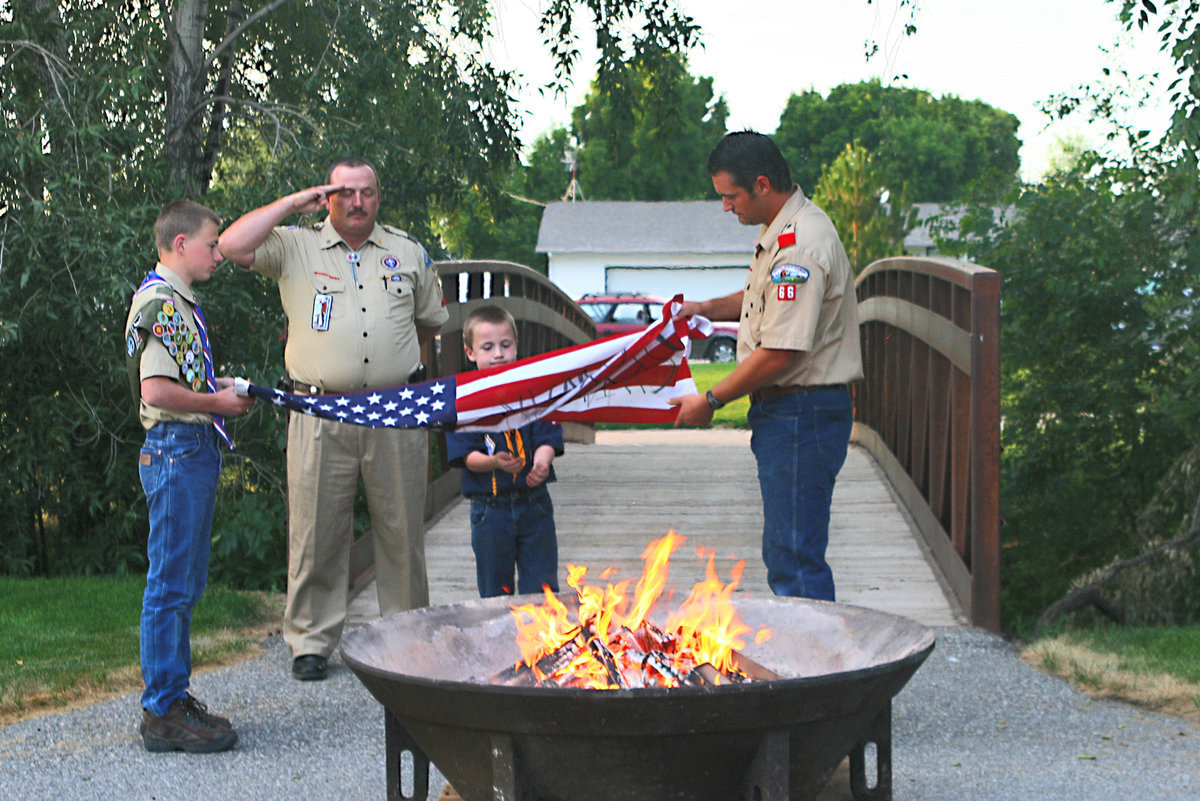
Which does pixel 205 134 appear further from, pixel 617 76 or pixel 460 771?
pixel 460 771

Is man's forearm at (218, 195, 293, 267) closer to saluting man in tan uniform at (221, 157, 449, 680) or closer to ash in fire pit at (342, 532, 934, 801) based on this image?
saluting man in tan uniform at (221, 157, 449, 680)

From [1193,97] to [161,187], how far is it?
5.22m

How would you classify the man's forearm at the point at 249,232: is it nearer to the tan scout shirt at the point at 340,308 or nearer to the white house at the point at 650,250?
the tan scout shirt at the point at 340,308

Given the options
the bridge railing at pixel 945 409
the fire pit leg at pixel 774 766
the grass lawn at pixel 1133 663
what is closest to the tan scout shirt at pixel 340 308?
the fire pit leg at pixel 774 766

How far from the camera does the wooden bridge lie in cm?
579

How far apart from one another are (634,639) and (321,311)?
1.99 m

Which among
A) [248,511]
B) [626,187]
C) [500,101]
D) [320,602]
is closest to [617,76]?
[500,101]

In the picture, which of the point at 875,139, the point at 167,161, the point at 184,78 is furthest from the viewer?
the point at 875,139

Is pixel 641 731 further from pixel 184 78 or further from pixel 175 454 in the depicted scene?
pixel 184 78

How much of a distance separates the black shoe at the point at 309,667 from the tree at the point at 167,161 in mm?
1869

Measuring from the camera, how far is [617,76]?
901 centimetres

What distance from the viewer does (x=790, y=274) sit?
13.4 ft

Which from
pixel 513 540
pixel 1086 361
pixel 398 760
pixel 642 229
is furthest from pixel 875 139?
pixel 398 760

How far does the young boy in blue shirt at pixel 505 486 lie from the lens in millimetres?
4570
